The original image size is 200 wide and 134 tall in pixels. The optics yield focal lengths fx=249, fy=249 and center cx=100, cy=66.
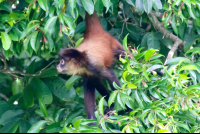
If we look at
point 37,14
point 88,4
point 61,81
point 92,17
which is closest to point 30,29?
point 37,14

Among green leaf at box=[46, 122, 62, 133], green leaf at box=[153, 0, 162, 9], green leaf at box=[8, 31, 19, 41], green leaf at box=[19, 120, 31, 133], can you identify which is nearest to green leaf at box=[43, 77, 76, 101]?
green leaf at box=[19, 120, 31, 133]

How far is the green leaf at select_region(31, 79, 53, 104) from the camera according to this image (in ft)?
10.6

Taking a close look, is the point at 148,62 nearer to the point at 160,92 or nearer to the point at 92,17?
the point at 160,92

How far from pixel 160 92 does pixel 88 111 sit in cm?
122

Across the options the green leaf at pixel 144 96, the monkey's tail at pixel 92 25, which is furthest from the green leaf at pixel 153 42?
the green leaf at pixel 144 96

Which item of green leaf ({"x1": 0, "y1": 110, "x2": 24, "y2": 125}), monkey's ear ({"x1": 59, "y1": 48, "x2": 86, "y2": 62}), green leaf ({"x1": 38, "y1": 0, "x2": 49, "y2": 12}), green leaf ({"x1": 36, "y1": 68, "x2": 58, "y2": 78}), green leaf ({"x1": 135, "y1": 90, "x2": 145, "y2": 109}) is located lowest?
green leaf ({"x1": 135, "y1": 90, "x2": 145, "y2": 109})

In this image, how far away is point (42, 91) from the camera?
3.28 m

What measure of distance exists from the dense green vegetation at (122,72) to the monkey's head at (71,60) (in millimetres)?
129

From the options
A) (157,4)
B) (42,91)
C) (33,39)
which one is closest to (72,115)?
(42,91)

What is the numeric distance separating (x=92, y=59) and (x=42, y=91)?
2.73ft

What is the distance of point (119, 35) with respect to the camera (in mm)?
3504

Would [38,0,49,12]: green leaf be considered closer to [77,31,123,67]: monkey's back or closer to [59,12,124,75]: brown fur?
[59,12,124,75]: brown fur

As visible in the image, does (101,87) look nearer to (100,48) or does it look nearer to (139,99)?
(100,48)

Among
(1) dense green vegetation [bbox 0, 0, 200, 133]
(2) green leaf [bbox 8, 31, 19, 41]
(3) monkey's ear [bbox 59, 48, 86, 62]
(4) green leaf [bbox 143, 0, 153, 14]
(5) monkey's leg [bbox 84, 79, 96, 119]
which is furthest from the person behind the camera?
(5) monkey's leg [bbox 84, 79, 96, 119]
